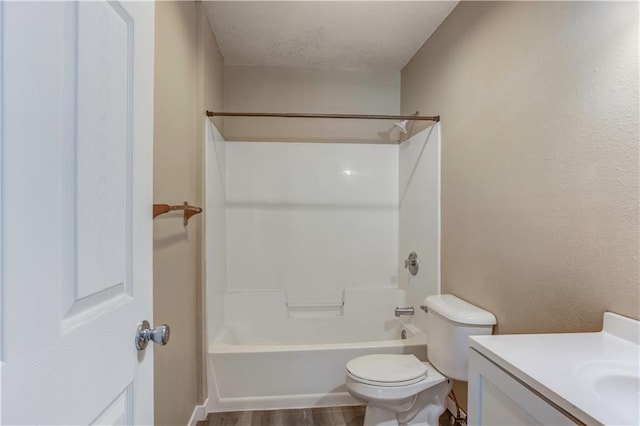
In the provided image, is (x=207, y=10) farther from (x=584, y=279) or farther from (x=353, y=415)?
(x=353, y=415)

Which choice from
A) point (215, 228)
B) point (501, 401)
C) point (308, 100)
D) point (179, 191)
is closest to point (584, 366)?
point (501, 401)

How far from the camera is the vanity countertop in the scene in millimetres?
681

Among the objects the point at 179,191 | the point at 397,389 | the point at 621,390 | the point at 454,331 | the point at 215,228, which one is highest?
the point at 179,191

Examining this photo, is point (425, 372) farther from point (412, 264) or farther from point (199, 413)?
point (199, 413)

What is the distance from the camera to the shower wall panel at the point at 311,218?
2875 millimetres

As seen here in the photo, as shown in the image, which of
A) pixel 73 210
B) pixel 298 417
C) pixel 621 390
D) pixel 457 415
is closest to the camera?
pixel 73 210

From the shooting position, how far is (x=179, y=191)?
5.58 ft

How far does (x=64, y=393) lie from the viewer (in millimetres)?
521

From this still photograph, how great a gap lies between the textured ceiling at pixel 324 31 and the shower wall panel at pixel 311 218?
687mm

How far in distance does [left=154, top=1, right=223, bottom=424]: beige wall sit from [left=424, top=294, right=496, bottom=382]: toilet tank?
4.27 ft

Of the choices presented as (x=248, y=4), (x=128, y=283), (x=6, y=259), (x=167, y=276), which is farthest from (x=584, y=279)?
(x=248, y=4)

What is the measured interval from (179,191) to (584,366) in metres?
1.67

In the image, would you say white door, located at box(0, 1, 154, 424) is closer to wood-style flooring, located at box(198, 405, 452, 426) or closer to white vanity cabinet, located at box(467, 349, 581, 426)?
white vanity cabinet, located at box(467, 349, 581, 426)

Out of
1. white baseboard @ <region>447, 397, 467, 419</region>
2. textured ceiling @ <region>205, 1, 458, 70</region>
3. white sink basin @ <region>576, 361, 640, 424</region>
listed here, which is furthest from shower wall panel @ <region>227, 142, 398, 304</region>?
white sink basin @ <region>576, 361, 640, 424</region>
